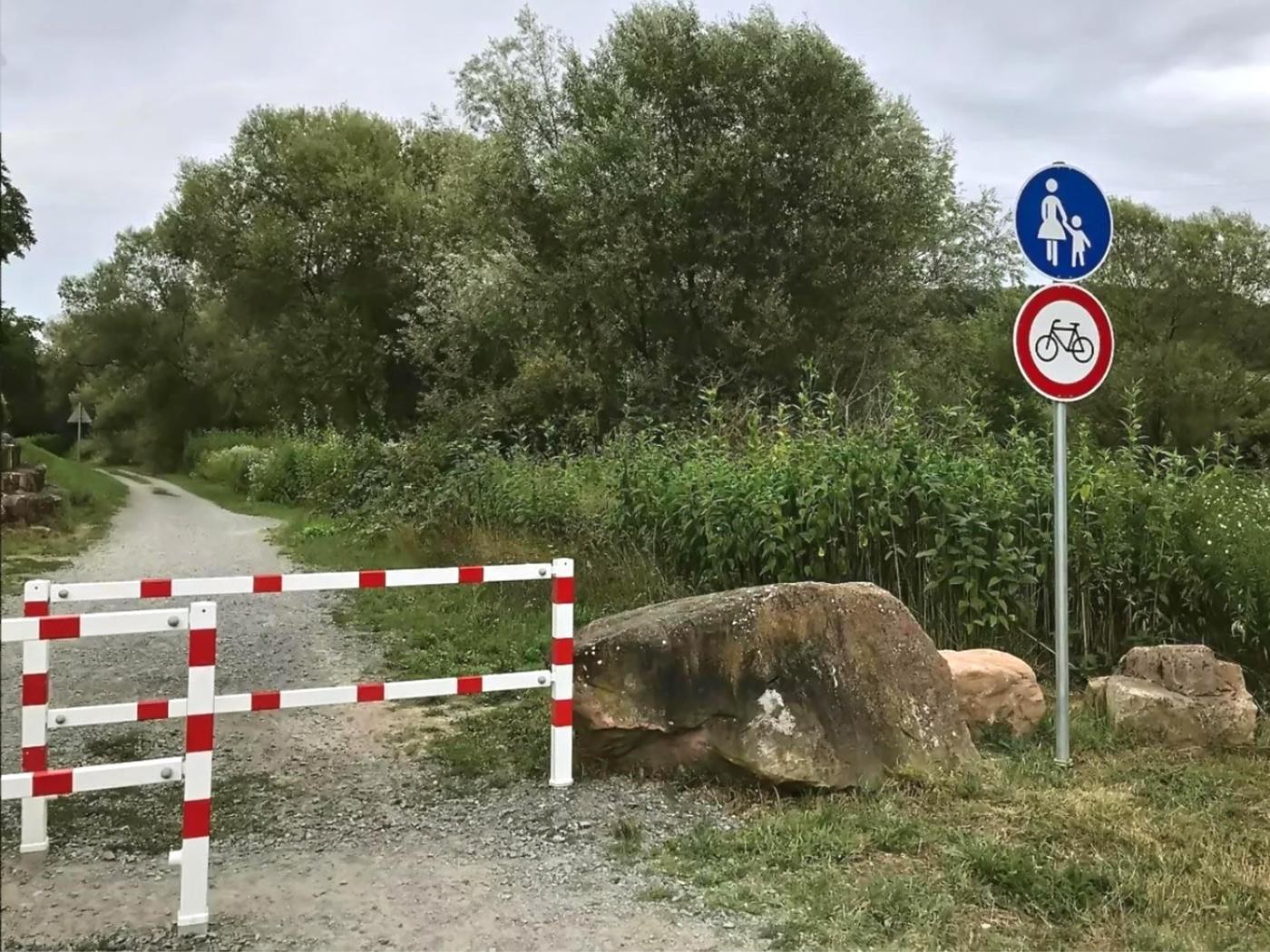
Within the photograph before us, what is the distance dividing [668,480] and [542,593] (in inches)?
59.5

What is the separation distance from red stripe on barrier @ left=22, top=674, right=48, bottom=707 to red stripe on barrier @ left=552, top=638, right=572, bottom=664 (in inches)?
69.8

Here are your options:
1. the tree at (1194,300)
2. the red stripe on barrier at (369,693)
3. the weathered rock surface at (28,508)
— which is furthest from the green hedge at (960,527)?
the tree at (1194,300)

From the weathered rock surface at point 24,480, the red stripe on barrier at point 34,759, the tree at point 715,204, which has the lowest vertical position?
the red stripe on barrier at point 34,759

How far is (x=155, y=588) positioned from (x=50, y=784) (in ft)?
2.51

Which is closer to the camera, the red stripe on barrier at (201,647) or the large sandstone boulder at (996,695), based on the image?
the red stripe on barrier at (201,647)

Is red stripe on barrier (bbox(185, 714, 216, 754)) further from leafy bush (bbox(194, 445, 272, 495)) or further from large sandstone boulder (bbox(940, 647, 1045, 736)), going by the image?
large sandstone boulder (bbox(940, 647, 1045, 736))

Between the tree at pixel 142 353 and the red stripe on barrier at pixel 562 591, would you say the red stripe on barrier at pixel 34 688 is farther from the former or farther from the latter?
the red stripe on barrier at pixel 562 591

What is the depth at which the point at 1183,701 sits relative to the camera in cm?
486

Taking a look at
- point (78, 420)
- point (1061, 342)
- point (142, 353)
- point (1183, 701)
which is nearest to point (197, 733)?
point (78, 420)

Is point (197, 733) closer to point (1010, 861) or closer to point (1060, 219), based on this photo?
point (1010, 861)

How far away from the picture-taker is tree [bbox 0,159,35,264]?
2.69 meters

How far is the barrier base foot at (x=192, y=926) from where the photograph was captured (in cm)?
293

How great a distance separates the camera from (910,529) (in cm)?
594

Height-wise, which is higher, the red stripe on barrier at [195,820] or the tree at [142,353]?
the tree at [142,353]
